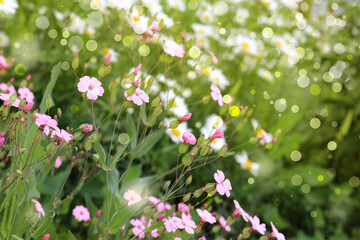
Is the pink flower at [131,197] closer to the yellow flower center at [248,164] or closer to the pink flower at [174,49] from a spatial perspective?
the pink flower at [174,49]

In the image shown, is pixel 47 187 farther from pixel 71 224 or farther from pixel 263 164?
pixel 263 164

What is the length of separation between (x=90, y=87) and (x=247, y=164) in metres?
1.06

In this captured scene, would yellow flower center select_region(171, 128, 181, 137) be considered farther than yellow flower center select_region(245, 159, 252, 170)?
No

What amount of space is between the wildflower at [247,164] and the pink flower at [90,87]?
3.31ft

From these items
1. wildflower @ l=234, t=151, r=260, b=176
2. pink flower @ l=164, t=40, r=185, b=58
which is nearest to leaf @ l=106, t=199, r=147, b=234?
pink flower @ l=164, t=40, r=185, b=58

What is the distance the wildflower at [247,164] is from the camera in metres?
1.56

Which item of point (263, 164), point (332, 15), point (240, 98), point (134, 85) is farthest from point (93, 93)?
point (332, 15)

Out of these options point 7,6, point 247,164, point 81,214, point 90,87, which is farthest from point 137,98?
point 247,164

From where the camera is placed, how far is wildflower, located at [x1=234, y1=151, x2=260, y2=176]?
1561 mm

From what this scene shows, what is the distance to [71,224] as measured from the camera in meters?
1.07

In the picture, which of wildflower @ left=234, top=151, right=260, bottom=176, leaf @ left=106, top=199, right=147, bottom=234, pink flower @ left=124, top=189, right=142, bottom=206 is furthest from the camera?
wildflower @ left=234, top=151, right=260, bottom=176

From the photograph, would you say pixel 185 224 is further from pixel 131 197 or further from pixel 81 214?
pixel 81 214

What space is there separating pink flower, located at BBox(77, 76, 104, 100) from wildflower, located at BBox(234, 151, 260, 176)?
1.01 metres

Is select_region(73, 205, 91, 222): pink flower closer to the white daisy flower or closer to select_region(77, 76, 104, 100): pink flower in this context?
select_region(77, 76, 104, 100): pink flower
